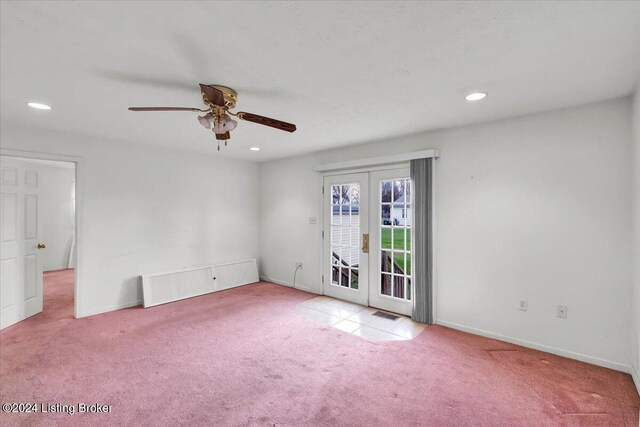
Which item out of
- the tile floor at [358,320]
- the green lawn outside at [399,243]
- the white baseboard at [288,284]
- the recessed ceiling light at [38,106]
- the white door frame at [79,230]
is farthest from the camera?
the white baseboard at [288,284]

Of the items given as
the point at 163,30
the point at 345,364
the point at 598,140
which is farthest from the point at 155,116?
the point at 598,140

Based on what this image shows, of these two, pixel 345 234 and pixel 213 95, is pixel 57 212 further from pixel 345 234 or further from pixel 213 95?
pixel 213 95

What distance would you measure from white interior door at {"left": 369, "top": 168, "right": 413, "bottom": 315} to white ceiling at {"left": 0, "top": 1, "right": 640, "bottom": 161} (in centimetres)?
113

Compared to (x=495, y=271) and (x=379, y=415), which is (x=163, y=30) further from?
(x=495, y=271)

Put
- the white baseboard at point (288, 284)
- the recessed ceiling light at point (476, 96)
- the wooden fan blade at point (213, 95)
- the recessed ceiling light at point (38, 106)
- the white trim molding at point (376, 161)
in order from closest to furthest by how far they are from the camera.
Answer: the wooden fan blade at point (213, 95)
the recessed ceiling light at point (476, 96)
the recessed ceiling light at point (38, 106)
the white trim molding at point (376, 161)
the white baseboard at point (288, 284)

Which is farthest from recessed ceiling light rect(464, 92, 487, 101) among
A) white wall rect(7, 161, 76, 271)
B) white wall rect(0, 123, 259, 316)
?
white wall rect(7, 161, 76, 271)

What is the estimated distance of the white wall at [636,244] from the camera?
2270 mm

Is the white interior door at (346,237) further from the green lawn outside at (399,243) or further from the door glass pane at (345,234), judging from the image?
the green lawn outside at (399,243)

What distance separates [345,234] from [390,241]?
31.4 inches

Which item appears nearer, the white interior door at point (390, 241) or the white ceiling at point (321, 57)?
the white ceiling at point (321, 57)

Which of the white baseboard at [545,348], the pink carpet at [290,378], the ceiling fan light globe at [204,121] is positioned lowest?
the pink carpet at [290,378]

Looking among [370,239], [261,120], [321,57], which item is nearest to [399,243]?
[370,239]

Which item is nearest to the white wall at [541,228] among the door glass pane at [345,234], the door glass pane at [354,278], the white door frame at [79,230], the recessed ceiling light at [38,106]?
the door glass pane at [345,234]

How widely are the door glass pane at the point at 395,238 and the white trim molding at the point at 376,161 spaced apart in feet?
0.92
